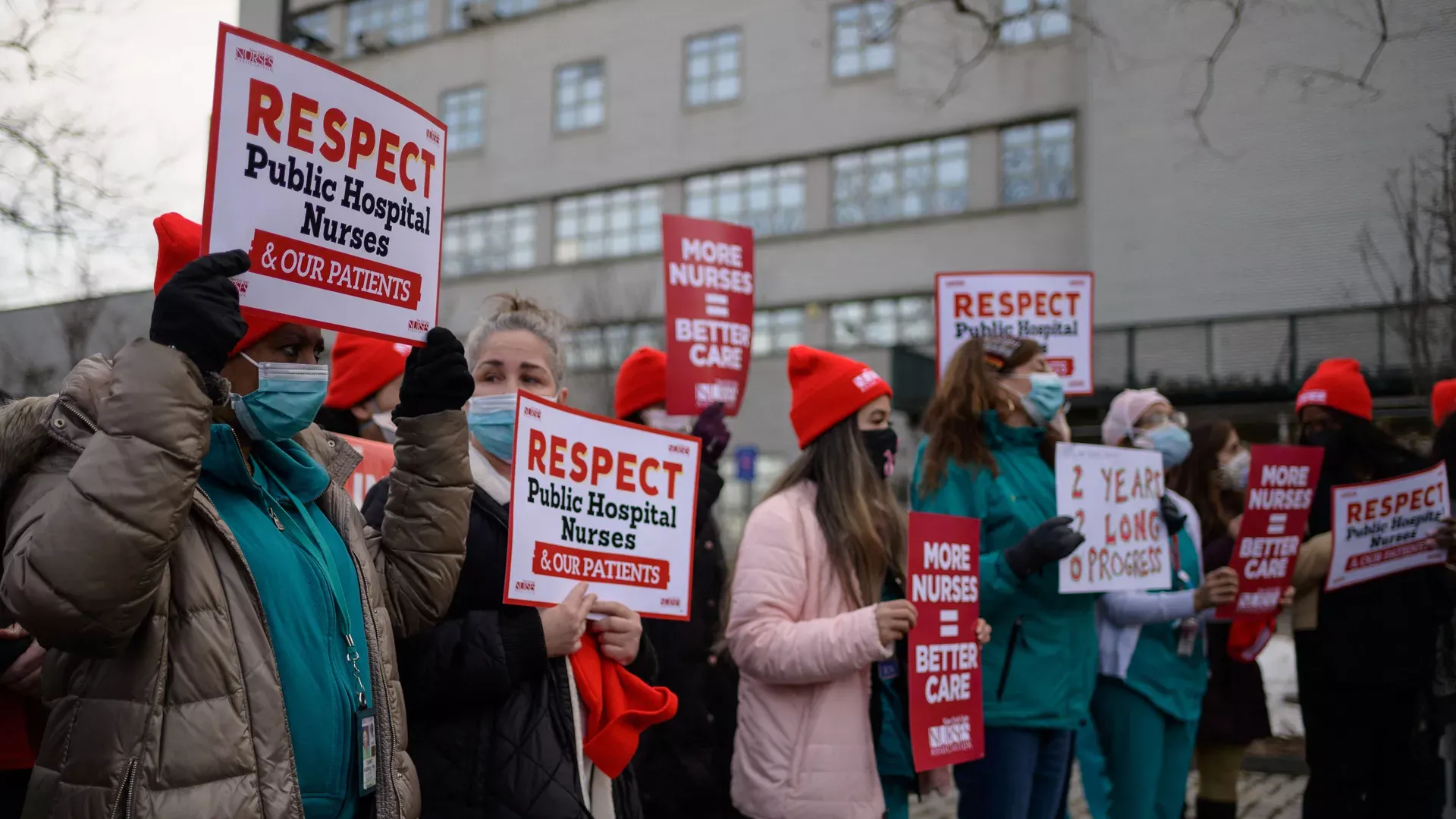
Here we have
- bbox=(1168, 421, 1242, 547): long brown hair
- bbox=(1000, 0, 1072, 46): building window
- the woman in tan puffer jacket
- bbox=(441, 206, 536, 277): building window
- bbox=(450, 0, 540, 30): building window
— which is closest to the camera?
the woman in tan puffer jacket

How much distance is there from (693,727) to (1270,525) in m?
2.83

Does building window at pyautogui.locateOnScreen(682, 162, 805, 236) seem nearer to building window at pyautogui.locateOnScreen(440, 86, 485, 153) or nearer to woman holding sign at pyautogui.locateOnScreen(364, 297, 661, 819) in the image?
building window at pyautogui.locateOnScreen(440, 86, 485, 153)

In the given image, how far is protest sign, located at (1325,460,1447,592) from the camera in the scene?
5.36 metres

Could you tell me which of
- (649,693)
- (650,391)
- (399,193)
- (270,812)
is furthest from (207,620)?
(650,391)

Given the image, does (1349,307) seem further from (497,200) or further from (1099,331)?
(497,200)

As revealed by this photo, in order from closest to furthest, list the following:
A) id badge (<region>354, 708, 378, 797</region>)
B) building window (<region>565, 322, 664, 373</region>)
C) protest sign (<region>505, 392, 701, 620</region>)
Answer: id badge (<region>354, 708, 378, 797</region>), protest sign (<region>505, 392, 701, 620</region>), building window (<region>565, 322, 664, 373</region>)

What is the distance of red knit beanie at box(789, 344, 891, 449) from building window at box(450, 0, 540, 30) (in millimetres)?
28050

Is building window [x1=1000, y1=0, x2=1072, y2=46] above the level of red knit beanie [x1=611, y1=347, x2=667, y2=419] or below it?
above

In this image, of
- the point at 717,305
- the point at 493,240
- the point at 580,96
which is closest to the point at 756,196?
the point at 580,96

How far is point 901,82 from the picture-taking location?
24.9 m

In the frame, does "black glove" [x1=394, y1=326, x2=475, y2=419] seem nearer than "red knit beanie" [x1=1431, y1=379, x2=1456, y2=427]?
Yes

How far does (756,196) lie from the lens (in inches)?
1092

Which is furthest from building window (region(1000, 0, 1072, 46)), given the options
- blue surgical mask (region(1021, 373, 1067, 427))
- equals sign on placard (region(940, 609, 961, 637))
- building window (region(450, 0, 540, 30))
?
equals sign on placard (region(940, 609, 961, 637))

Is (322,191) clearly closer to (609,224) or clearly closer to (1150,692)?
(1150,692)
